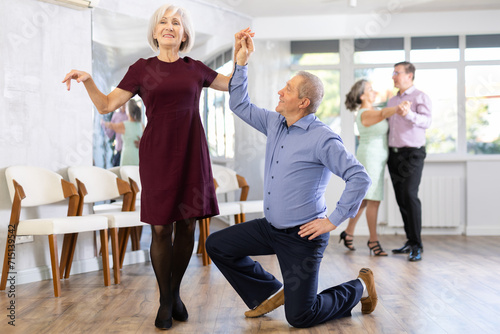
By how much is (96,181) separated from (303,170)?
2.04 m

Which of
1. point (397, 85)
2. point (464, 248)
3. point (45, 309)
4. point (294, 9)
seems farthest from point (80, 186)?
point (464, 248)

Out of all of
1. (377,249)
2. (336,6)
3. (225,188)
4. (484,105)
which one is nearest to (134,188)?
(225,188)

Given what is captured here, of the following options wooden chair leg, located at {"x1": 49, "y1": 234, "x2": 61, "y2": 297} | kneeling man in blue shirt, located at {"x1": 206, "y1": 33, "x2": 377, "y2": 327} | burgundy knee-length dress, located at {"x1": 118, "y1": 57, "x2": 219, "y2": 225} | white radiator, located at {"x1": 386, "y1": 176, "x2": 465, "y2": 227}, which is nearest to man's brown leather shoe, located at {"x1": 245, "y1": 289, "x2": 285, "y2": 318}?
kneeling man in blue shirt, located at {"x1": 206, "y1": 33, "x2": 377, "y2": 327}

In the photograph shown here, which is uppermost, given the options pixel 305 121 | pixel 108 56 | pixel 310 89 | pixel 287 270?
pixel 108 56

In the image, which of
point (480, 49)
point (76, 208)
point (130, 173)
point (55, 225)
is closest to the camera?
point (55, 225)

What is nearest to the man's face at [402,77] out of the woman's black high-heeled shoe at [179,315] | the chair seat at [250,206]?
the chair seat at [250,206]

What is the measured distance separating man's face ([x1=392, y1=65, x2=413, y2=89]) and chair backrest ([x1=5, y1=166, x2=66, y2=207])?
2.63 metres

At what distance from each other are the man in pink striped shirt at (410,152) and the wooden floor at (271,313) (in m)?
0.29

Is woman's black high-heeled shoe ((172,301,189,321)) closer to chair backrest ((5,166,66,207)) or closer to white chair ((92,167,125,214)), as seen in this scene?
chair backrest ((5,166,66,207))

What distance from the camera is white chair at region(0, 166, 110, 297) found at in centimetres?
336

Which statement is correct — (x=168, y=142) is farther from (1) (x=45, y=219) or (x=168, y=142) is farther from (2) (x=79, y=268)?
(2) (x=79, y=268)

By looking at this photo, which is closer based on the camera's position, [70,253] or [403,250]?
[70,253]

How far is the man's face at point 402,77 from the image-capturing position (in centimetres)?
466

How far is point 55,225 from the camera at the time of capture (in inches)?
131
